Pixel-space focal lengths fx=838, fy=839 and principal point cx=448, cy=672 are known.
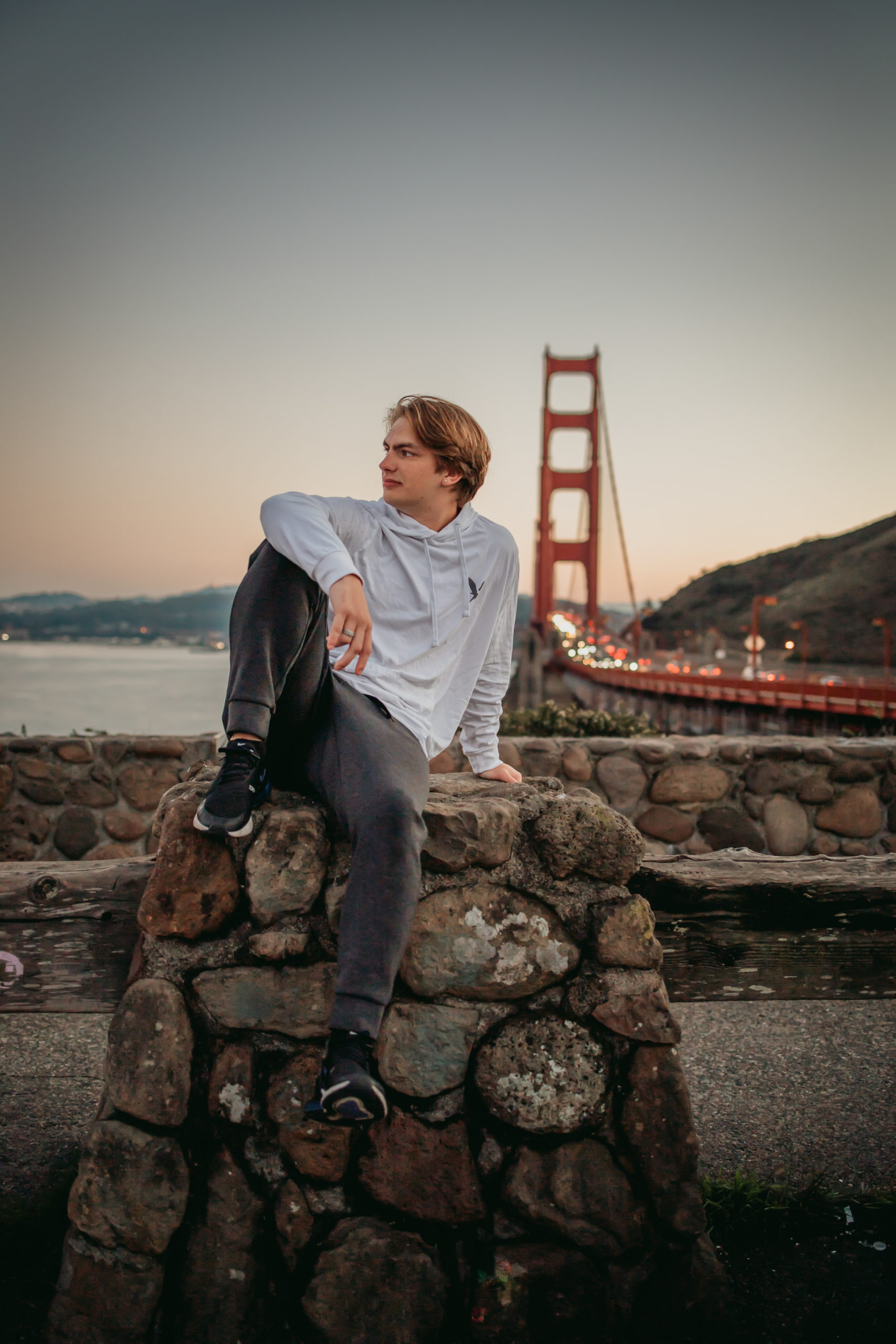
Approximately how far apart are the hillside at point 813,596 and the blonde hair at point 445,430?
58962 mm

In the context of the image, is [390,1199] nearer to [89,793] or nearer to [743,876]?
[743,876]

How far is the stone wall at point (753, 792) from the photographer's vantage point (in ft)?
12.2

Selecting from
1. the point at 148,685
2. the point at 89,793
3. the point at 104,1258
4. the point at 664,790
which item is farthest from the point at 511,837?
the point at 148,685

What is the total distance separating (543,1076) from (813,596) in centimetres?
7335

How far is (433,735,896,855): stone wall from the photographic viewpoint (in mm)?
3721

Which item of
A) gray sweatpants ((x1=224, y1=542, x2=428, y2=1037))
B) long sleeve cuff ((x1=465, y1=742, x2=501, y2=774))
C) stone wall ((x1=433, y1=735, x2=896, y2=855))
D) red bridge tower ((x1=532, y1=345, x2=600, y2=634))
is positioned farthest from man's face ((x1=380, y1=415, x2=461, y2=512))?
red bridge tower ((x1=532, y1=345, x2=600, y2=634))

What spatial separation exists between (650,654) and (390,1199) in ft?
126

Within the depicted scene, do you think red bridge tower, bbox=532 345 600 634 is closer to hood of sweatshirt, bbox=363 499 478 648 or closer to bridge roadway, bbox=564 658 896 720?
bridge roadway, bbox=564 658 896 720

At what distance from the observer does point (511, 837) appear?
4.30ft

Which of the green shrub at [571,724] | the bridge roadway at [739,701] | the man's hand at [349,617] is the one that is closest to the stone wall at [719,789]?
the green shrub at [571,724]

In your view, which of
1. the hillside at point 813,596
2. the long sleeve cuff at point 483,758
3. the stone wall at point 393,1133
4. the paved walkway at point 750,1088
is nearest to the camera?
the stone wall at point 393,1133

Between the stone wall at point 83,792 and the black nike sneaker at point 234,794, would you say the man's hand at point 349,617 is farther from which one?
the stone wall at point 83,792

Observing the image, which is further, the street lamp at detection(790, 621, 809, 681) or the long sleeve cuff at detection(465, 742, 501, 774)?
the street lamp at detection(790, 621, 809, 681)

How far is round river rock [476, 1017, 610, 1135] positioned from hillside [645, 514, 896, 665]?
59208 mm
